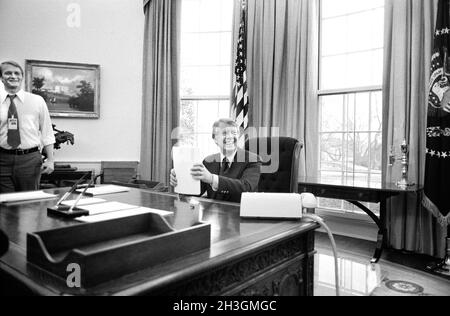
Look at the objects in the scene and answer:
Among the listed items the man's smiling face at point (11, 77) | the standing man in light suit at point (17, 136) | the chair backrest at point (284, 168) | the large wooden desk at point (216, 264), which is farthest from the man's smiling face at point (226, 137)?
the man's smiling face at point (11, 77)

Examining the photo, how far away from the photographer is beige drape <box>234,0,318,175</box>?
14.1 feet

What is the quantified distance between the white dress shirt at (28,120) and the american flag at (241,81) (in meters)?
2.25

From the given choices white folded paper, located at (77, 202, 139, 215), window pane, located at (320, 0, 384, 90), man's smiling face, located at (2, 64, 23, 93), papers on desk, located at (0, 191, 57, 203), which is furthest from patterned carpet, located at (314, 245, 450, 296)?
man's smiling face, located at (2, 64, 23, 93)

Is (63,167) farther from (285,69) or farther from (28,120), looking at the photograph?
(285,69)

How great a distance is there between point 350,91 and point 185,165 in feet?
10.9

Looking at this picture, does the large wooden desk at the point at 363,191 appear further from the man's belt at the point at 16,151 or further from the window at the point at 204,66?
the man's belt at the point at 16,151

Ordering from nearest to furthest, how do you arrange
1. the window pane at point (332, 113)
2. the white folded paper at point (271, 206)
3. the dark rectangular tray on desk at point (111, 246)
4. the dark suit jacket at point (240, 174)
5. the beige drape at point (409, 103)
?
the dark rectangular tray on desk at point (111, 246) < the white folded paper at point (271, 206) < the dark suit jacket at point (240, 174) < the beige drape at point (409, 103) < the window pane at point (332, 113)

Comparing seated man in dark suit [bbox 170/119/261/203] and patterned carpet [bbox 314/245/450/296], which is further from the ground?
seated man in dark suit [bbox 170/119/261/203]

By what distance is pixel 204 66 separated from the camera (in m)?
5.35

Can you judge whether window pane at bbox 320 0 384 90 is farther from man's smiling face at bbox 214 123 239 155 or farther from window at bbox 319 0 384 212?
man's smiling face at bbox 214 123 239 155

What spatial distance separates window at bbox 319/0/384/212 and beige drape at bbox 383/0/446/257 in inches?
12.1

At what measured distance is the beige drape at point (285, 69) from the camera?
4312 millimetres

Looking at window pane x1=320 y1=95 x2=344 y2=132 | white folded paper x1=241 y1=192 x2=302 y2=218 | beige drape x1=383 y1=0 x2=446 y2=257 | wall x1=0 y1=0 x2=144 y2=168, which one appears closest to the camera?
white folded paper x1=241 y1=192 x2=302 y2=218

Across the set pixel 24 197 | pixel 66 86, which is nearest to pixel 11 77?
pixel 24 197
